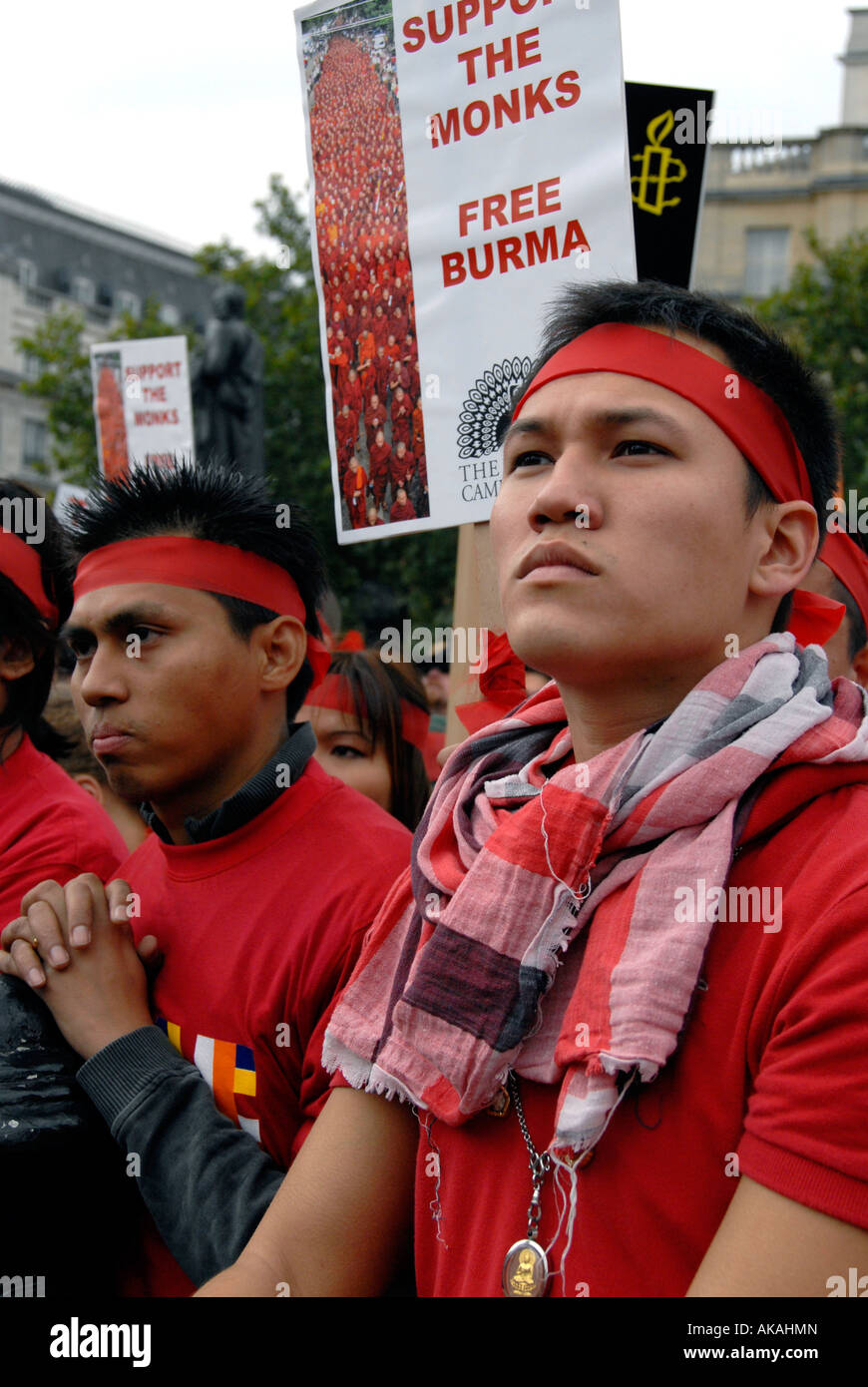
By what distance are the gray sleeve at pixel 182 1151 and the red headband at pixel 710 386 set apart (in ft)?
3.93

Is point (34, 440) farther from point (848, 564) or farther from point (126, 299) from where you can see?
point (848, 564)

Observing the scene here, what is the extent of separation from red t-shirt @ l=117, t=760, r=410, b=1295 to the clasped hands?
0.08 meters

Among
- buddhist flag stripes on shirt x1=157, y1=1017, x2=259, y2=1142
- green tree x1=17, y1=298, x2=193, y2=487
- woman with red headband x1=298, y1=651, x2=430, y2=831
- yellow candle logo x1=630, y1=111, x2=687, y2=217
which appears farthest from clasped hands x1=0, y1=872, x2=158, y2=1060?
green tree x1=17, y1=298, x2=193, y2=487

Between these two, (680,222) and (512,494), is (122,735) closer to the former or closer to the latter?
(512,494)

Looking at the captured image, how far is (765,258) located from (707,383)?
37721 mm

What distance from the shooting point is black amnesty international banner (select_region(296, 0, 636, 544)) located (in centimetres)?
279

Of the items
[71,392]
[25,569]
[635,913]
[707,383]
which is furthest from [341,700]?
[71,392]

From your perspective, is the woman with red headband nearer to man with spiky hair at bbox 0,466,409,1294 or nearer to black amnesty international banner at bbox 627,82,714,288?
man with spiky hair at bbox 0,466,409,1294

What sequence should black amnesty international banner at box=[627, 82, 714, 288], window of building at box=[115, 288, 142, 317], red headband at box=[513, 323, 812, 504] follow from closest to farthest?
red headband at box=[513, 323, 812, 504] → black amnesty international banner at box=[627, 82, 714, 288] → window of building at box=[115, 288, 142, 317]

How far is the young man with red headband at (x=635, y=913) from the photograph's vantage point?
135 centimetres

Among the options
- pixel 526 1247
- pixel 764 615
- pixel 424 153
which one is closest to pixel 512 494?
pixel 764 615

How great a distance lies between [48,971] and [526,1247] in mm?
1100

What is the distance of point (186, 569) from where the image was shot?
105 inches

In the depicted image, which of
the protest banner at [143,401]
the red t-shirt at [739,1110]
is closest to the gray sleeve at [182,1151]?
the red t-shirt at [739,1110]
